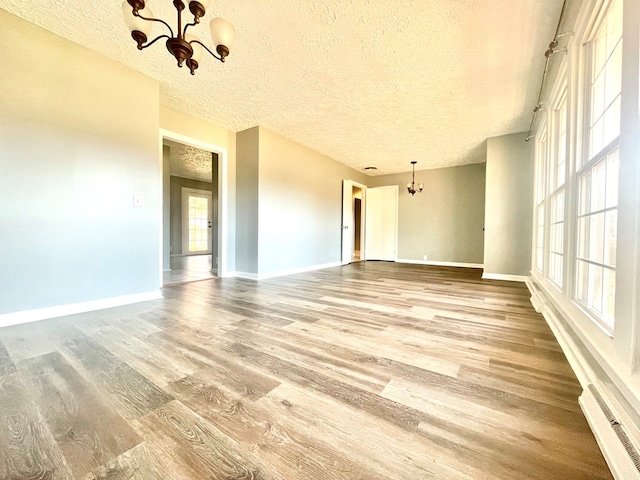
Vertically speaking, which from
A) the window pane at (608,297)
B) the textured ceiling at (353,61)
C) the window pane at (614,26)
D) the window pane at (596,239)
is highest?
the textured ceiling at (353,61)

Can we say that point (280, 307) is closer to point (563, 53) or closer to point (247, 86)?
point (247, 86)

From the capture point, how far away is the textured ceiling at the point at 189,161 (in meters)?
6.17

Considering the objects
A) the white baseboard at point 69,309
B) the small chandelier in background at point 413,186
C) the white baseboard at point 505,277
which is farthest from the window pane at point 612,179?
the small chandelier in background at point 413,186

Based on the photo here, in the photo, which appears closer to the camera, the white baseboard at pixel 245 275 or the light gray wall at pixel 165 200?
the white baseboard at pixel 245 275

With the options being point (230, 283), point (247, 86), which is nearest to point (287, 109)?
point (247, 86)

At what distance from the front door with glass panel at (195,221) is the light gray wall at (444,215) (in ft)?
22.5

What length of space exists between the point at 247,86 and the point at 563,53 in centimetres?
321

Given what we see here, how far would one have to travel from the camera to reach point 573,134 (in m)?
1.97

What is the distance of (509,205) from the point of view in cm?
446

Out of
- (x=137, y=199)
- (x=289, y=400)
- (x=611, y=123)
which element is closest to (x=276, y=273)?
(x=137, y=199)

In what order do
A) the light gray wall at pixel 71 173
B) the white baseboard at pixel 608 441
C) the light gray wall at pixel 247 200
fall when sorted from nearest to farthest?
1. the white baseboard at pixel 608 441
2. the light gray wall at pixel 71 173
3. the light gray wall at pixel 247 200

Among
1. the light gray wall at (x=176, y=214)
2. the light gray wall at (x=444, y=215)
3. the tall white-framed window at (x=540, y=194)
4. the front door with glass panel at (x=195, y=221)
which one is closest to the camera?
the tall white-framed window at (x=540, y=194)

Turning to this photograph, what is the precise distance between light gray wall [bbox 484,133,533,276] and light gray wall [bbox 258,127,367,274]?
323 centimetres

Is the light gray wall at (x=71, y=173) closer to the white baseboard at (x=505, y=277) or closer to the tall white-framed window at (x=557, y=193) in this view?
the tall white-framed window at (x=557, y=193)
